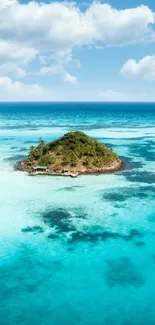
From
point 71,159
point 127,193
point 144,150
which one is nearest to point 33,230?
point 127,193

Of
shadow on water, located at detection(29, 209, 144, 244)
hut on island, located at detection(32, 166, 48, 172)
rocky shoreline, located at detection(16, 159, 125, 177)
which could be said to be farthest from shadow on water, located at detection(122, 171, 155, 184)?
shadow on water, located at detection(29, 209, 144, 244)

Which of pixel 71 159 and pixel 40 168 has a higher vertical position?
pixel 71 159

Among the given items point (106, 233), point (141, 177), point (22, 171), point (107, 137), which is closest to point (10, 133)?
point (107, 137)

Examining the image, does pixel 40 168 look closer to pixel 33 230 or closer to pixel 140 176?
pixel 140 176

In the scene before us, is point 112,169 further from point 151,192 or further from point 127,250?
point 127,250

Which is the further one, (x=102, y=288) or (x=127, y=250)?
(x=127, y=250)
